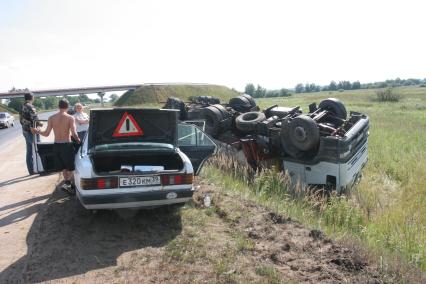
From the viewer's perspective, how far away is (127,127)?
564cm

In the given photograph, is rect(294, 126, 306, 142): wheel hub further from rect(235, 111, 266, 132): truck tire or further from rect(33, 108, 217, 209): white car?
rect(33, 108, 217, 209): white car

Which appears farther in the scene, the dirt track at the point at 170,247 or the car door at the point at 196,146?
the car door at the point at 196,146

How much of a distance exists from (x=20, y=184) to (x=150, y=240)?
4217 millimetres

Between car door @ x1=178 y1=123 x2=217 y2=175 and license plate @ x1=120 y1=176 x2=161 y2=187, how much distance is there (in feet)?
5.63

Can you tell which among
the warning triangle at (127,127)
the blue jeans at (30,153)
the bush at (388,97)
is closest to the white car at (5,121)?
the blue jeans at (30,153)

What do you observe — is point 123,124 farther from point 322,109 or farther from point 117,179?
point 322,109

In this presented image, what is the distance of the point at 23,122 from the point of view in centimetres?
794

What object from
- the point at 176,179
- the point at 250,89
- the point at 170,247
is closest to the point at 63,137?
the point at 176,179

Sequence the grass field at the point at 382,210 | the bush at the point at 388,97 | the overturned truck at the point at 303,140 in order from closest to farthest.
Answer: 1. the grass field at the point at 382,210
2. the overturned truck at the point at 303,140
3. the bush at the point at 388,97

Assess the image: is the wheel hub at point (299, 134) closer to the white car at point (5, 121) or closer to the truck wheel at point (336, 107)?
the truck wheel at point (336, 107)

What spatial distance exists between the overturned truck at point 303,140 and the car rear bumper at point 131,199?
3103 mm

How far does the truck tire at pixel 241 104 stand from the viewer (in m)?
11.2

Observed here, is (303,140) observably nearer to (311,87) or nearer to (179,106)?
(179,106)

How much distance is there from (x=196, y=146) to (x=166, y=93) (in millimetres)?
79431
